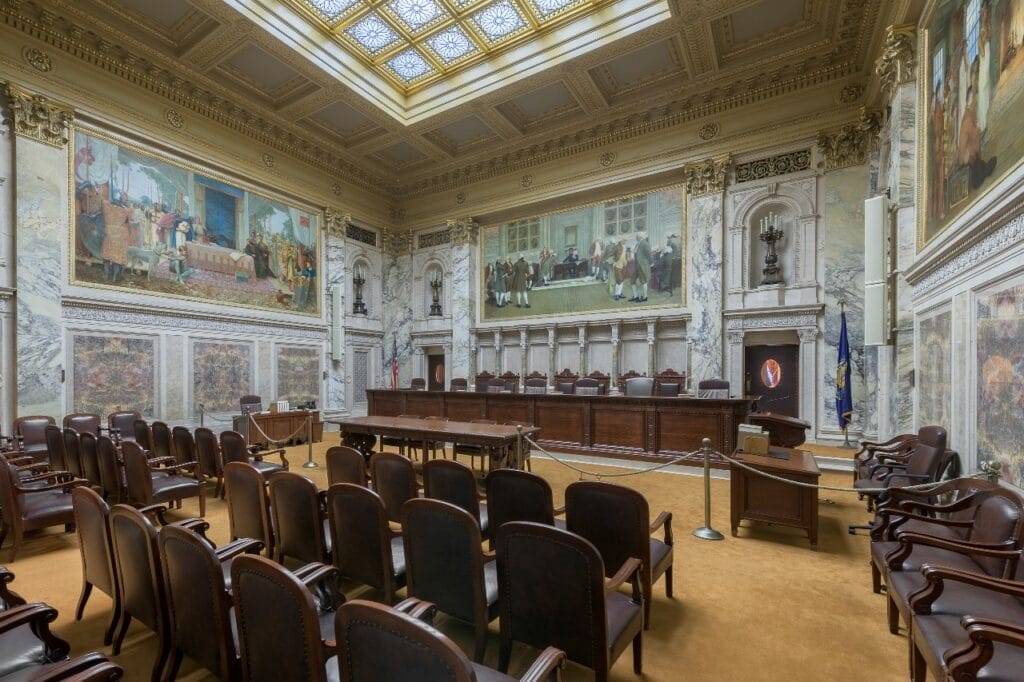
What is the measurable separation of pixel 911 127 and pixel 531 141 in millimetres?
8779

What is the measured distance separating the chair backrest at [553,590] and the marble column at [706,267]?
963cm

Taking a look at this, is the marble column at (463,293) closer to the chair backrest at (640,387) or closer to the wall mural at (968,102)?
the chair backrest at (640,387)

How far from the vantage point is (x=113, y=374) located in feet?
29.9

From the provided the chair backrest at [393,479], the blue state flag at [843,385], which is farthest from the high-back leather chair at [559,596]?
the blue state flag at [843,385]

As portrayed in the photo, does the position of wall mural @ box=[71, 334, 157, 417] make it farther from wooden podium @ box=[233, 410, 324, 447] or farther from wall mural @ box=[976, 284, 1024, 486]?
wall mural @ box=[976, 284, 1024, 486]

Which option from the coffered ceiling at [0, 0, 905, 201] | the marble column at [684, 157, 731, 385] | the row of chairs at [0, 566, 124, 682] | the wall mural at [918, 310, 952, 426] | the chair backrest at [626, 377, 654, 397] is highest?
the coffered ceiling at [0, 0, 905, 201]

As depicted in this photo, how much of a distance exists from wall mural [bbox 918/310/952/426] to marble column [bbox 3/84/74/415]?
1326 centimetres

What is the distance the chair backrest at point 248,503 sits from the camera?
3219 mm

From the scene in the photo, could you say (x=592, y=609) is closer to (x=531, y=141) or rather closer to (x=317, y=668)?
(x=317, y=668)

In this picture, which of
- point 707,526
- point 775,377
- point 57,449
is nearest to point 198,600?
point 707,526

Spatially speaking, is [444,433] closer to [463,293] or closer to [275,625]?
[275,625]

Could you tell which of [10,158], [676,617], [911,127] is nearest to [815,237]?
[911,127]

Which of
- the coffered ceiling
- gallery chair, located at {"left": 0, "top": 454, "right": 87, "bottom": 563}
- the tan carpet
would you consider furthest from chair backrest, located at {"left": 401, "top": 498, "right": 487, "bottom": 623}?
the coffered ceiling

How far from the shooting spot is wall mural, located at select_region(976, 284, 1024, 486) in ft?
10.6
